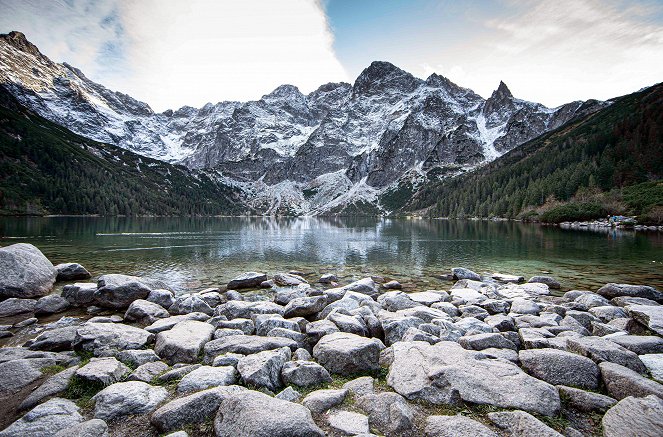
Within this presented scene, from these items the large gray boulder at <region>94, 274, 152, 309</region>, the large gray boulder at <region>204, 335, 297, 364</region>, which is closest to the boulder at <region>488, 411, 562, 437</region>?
the large gray boulder at <region>204, 335, 297, 364</region>

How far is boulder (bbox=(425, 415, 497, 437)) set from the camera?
6305mm

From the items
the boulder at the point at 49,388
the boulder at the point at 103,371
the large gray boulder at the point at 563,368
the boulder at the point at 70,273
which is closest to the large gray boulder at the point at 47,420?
the boulder at the point at 49,388

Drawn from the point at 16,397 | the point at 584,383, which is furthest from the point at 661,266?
the point at 16,397

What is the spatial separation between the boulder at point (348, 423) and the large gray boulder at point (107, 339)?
8467 mm

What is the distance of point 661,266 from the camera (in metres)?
34.1

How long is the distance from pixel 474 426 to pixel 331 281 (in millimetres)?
22161

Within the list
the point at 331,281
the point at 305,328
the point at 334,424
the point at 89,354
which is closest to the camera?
the point at 334,424

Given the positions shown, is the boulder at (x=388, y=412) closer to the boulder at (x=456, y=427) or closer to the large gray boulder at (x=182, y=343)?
the boulder at (x=456, y=427)

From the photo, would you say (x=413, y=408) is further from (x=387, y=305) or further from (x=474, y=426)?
(x=387, y=305)

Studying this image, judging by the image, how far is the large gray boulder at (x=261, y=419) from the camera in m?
6.27

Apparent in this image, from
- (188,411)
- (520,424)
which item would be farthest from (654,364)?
(188,411)

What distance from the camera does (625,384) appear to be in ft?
25.1

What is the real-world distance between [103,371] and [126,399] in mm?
1824

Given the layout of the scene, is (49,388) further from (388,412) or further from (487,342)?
(487,342)
